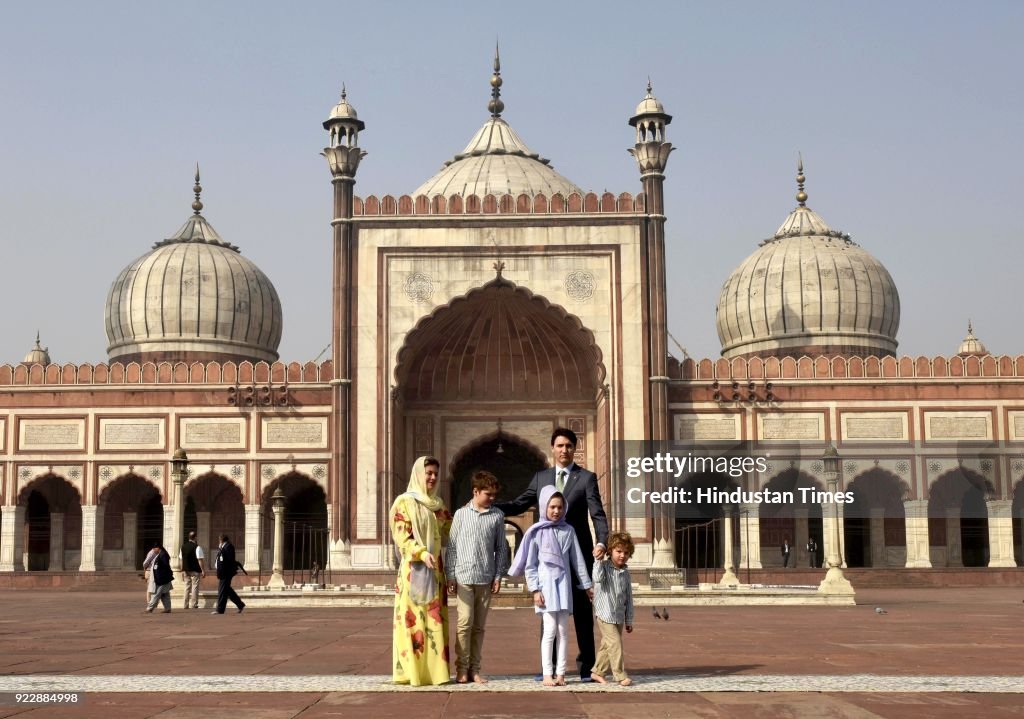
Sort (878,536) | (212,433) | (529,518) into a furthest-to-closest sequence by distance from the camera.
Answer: (529,518) → (878,536) → (212,433)

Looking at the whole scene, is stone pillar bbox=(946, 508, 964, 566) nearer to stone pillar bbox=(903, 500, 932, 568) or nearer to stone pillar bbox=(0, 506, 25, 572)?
stone pillar bbox=(903, 500, 932, 568)

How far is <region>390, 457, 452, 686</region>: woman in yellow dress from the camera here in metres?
6.17

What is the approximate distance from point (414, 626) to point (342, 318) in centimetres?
1925

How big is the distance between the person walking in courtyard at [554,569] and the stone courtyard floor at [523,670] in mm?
310

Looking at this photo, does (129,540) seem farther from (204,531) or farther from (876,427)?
(876,427)

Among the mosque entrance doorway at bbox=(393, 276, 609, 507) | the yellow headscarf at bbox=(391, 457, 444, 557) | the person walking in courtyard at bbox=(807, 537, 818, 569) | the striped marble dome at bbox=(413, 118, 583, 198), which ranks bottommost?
the person walking in courtyard at bbox=(807, 537, 818, 569)

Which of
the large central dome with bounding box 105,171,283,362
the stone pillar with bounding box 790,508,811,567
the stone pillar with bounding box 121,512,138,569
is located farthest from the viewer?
the large central dome with bounding box 105,171,283,362

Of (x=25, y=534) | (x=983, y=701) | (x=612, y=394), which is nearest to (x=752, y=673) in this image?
(x=983, y=701)

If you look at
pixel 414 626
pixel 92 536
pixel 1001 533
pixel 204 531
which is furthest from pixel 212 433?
pixel 414 626

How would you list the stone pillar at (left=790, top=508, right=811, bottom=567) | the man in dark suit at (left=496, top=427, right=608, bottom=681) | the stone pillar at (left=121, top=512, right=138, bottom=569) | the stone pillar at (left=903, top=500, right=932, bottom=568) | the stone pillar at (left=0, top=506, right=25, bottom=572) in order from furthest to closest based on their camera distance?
the stone pillar at (left=121, top=512, right=138, bottom=569) → the stone pillar at (left=790, top=508, right=811, bottom=567) → the stone pillar at (left=0, top=506, right=25, bottom=572) → the stone pillar at (left=903, top=500, right=932, bottom=568) → the man in dark suit at (left=496, top=427, right=608, bottom=681)

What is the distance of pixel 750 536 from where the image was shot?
25500mm

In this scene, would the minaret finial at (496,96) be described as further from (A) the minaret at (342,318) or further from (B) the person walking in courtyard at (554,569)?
(B) the person walking in courtyard at (554,569)

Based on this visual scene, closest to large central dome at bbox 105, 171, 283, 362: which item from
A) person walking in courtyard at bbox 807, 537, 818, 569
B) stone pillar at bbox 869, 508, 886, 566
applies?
person walking in courtyard at bbox 807, 537, 818, 569

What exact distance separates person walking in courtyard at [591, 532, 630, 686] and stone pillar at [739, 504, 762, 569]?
18796 millimetres
